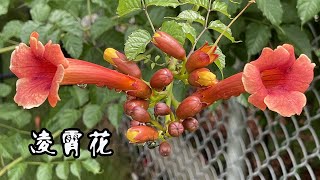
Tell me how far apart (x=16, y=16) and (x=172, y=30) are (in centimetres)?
197

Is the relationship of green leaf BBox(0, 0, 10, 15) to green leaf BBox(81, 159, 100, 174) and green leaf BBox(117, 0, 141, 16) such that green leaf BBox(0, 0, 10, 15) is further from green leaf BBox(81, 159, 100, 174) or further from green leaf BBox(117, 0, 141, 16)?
green leaf BBox(117, 0, 141, 16)

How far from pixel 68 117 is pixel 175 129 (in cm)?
146

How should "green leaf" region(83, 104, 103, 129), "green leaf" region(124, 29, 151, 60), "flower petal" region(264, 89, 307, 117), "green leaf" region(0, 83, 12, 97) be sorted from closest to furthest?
"flower petal" region(264, 89, 307, 117) < "green leaf" region(124, 29, 151, 60) < "green leaf" region(83, 104, 103, 129) < "green leaf" region(0, 83, 12, 97)

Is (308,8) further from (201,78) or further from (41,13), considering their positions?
(41,13)

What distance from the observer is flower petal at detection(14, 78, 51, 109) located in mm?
1103

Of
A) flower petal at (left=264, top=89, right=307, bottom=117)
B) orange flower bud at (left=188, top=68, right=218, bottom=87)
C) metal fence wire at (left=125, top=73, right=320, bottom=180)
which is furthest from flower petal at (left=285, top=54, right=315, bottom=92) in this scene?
metal fence wire at (left=125, top=73, right=320, bottom=180)

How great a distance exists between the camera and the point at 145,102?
1241mm

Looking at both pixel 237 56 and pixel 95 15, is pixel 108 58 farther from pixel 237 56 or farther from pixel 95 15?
pixel 95 15

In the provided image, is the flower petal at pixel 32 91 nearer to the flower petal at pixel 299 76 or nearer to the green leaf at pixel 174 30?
the green leaf at pixel 174 30

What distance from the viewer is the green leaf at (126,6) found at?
134 cm

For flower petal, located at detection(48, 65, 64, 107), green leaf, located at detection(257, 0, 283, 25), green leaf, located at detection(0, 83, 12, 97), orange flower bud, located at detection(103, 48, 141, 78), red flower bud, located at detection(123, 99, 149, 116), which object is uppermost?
flower petal, located at detection(48, 65, 64, 107)

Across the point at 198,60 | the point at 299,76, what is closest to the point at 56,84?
the point at 198,60

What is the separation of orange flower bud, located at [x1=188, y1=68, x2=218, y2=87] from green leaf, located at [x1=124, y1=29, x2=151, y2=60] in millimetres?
152

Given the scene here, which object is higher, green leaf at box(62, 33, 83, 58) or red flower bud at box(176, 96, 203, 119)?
red flower bud at box(176, 96, 203, 119)
